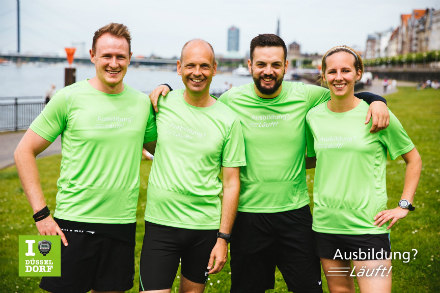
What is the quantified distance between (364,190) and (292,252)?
0.92 m

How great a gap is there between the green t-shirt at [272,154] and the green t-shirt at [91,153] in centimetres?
109

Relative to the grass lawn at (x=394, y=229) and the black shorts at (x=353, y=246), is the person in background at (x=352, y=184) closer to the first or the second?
the black shorts at (x=353, y=246)

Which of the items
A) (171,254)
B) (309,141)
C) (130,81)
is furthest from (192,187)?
(130,81)

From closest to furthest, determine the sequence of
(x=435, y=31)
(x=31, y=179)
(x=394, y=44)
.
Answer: (x=31, y=179)
(x=435, y=31)
(x=394, y=44)

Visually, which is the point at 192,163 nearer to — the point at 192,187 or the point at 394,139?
the point at 192,187

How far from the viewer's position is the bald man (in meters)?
3.21

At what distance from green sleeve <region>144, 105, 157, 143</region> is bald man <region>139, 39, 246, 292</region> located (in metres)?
0.14

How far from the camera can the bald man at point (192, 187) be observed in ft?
10.5

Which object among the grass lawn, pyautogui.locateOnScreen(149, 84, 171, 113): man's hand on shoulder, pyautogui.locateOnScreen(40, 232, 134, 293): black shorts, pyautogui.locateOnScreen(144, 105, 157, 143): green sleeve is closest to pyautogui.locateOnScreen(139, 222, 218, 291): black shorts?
pyautogui.locateOnScreen(40, 232, 134, 293): black shorts

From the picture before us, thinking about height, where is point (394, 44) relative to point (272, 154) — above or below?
above

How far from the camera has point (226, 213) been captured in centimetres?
329

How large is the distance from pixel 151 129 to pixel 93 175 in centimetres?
67

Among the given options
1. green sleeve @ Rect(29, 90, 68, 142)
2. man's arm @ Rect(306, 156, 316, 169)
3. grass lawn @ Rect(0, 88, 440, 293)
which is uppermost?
green sleeve @ Rect(29, 90, 68, 142)

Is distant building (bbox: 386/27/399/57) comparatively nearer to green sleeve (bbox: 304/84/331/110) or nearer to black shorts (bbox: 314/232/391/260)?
green sleeve (bbox: 304/84/331/110)
